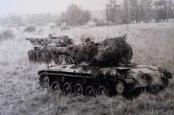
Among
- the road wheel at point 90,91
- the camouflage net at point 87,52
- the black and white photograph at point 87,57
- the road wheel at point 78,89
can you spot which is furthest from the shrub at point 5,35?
the road wheel at point 90,91

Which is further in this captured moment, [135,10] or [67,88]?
[67,88]

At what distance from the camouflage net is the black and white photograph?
0.03 feet

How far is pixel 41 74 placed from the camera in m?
5.05

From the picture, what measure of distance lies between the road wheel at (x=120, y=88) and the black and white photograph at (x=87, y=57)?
0.01 m

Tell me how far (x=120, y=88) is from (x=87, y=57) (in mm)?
489

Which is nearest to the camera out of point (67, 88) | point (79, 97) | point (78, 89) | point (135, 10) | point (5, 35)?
point (135, 10)

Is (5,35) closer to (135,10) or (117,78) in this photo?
(117,78)

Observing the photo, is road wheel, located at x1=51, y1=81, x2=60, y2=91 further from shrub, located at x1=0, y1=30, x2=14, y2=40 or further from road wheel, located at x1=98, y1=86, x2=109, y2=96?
shrub, located at x1=0, y1=30, x2=14, y2=40

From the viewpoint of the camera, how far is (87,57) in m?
4.54

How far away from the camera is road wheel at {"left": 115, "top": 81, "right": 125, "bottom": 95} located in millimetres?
4422

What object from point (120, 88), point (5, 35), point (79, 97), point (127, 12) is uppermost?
point (127, 12)

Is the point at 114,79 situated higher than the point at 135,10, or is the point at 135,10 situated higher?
the point at 135,10

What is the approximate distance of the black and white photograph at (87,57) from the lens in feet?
13.9

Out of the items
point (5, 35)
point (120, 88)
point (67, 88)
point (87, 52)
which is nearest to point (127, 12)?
point (87, 52)
